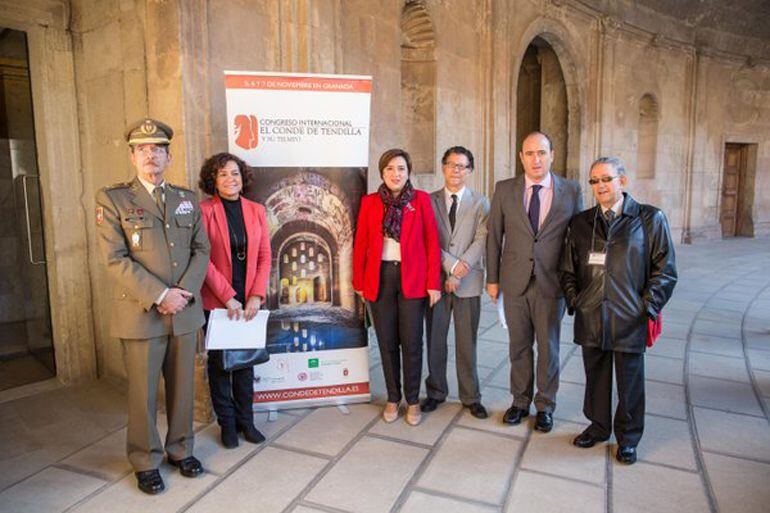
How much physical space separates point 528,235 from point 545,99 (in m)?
8.19

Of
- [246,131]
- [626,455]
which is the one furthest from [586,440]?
[246,131]

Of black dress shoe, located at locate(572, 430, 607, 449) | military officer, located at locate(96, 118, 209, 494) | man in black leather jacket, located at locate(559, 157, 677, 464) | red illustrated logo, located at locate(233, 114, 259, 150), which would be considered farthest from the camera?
red illustrated logo, located at locate(233, 114, 259, 150)

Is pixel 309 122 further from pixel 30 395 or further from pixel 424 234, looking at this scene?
pixel 30 395

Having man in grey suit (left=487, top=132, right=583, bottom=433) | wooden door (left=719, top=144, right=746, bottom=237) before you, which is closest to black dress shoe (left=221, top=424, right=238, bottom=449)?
man in grey suit (left=487, top=132, right=583, bottom=433)

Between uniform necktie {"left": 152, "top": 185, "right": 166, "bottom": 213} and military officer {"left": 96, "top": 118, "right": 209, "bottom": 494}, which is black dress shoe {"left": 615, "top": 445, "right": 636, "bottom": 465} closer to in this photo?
military officer {"left": 96, "top": 118, "right": 209, "bottom": 494}

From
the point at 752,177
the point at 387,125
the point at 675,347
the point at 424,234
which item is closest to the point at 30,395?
the point at 424,234

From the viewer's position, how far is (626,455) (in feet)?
9.88

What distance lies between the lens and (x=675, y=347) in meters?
5.10

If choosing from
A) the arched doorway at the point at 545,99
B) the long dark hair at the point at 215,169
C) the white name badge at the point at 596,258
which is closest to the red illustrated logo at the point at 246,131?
the long dark hair at the point at 215,169

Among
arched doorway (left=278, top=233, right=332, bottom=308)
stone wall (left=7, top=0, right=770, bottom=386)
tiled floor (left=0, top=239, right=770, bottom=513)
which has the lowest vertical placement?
tiled floor (left=0, top=239, right=770, bottom=513)

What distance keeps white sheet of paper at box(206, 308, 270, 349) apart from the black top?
15 centimetres

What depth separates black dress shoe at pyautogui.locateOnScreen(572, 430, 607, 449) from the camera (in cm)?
319

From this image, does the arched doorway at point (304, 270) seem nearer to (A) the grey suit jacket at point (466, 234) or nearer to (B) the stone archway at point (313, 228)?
(B) the stone archway at point (313, 228)

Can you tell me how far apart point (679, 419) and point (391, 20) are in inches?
174
